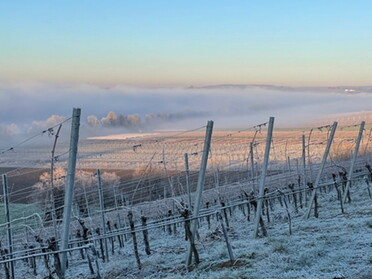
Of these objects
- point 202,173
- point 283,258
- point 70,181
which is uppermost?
point 70,181

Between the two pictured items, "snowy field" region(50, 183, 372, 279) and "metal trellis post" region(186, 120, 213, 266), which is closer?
"snowy field" region(50, 183, 372, 279)

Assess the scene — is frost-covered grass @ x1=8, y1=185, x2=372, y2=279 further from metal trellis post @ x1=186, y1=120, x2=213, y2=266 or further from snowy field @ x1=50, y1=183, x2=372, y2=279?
metal trellis post @ x1=186, y1=120, x2=213, y2=266

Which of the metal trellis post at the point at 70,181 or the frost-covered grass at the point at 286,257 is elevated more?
the metal trellis post at the point at 70,181

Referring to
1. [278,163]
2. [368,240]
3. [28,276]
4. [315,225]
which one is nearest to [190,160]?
[315,225]

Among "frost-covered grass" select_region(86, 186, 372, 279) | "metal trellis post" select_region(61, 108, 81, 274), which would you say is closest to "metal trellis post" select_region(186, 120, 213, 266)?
"frost-covered grass" select_region(86, 186, 372, 279)

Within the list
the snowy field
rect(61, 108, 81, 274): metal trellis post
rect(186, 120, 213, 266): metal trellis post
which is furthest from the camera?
rect(186, 120, 213, 266): metal trellis post

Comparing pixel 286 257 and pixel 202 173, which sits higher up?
pixel 202 173

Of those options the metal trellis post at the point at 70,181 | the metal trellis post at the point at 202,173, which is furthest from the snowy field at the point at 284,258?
the metal trellis post at the point at 70,181

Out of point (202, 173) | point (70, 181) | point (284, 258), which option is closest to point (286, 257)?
point (284, 258)

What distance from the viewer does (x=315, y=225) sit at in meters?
12.1

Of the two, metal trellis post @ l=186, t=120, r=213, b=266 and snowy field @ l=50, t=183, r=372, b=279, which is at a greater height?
metal trellis post @ l=186, t=120, r=213, b=266

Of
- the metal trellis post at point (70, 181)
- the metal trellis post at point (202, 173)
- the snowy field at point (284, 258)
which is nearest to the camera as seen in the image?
the metal trellis post at point (70, 181)

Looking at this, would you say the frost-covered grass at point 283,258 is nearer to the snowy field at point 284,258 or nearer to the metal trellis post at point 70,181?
the snowy field at point 284,258

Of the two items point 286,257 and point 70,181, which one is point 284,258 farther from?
point 70,181
